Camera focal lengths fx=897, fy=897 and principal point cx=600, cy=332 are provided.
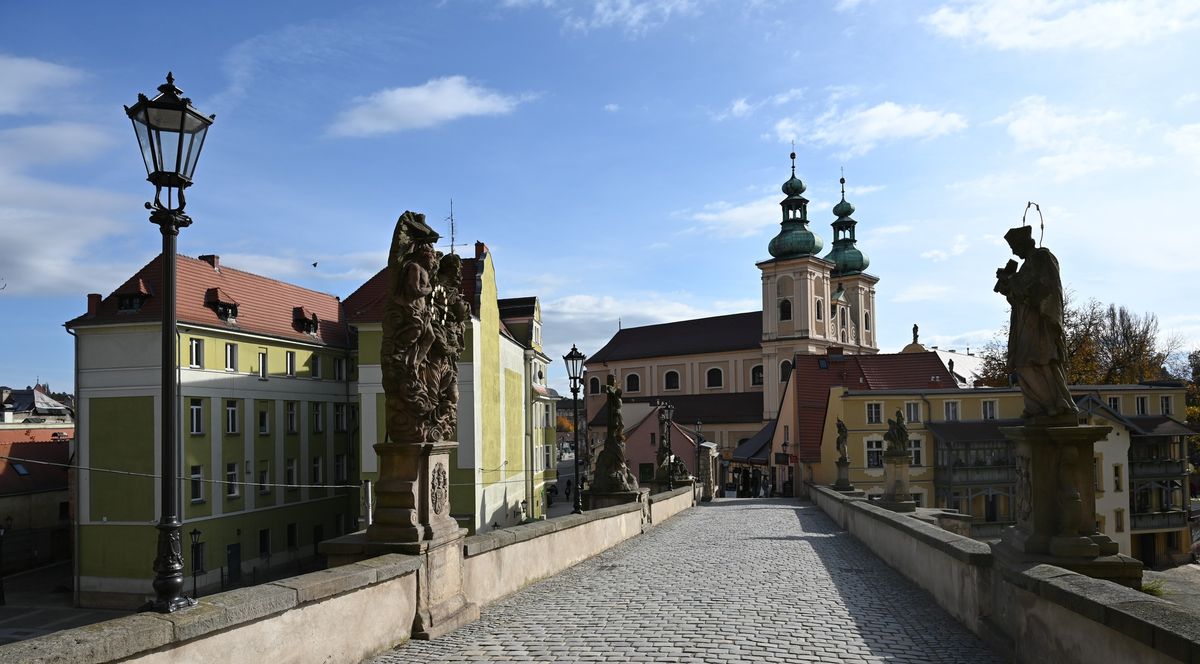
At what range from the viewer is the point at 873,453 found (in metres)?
46.2

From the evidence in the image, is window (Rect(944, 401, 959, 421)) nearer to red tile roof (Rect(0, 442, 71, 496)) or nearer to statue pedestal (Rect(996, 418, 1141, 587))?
statue pedestal (Rect(996, 418, 1141, 587))

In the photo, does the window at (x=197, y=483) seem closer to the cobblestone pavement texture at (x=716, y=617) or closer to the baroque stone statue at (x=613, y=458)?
the baroque stone statue at (x=613, y=458)

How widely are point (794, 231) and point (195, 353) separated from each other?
5751 centimetres

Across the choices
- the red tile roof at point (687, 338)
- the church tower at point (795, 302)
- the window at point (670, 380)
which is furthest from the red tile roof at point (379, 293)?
the window at point (670, 380)

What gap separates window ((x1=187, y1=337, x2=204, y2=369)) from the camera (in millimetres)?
35156

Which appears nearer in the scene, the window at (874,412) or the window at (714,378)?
the window at (874,412)

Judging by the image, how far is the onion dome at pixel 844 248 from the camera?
8844 centimetres

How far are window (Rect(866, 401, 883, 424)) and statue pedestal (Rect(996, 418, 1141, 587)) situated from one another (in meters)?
40.5

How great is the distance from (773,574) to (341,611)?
732 cm

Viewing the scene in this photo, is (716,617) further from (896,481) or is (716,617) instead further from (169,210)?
(896,481)

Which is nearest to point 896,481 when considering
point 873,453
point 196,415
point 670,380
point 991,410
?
point 873,453

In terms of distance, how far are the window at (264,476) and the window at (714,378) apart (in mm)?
59171

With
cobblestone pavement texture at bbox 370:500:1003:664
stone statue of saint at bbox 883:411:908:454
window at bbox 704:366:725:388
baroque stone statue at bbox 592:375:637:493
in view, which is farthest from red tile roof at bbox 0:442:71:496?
window at bbox 704:366:725:388

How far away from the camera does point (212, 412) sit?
35812 mm
